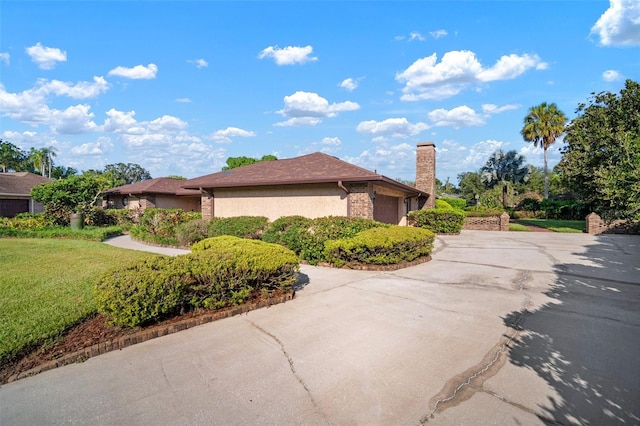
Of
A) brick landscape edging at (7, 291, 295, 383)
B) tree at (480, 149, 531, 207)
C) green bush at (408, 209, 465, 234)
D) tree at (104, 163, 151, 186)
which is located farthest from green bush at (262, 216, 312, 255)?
tree at (104, 163, 151, 186)

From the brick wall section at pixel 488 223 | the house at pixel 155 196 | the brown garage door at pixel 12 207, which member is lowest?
the brick wall section at pixel 488 223

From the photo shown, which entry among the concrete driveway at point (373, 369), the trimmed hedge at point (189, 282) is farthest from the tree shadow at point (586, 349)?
the trimmed hedge at point (189, 282)

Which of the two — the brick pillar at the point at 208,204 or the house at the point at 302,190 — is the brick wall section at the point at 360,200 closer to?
the house at the point at 302,190

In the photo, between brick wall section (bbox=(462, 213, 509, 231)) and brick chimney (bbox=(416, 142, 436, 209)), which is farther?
brick wall section (bbox=(462, 213, 509, 231))

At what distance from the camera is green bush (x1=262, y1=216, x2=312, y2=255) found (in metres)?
10.0

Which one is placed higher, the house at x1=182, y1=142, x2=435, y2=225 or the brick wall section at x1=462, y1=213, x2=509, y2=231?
the house at x1=182, y1=142, x2=435, y2=225

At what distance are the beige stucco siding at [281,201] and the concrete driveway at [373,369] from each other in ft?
19.4

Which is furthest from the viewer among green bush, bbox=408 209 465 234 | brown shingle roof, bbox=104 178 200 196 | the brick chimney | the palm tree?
the palm tree

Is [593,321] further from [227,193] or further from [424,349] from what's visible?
[227,193]

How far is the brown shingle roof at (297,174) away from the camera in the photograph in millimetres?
11027

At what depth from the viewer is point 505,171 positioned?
38375 millimetres

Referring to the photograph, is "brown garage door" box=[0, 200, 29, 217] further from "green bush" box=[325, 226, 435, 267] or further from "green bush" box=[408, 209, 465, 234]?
→ "green bush" box=[408, 209, 465, 234]

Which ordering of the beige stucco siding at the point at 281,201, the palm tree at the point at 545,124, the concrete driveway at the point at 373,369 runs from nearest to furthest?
the concrete driveway at the point at 373,369 < the beige stucco siding at the point at 281,201 < the palm tree at the point at 545,124

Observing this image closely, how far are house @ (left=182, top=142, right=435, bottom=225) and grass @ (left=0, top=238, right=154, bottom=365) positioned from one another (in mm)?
4753
